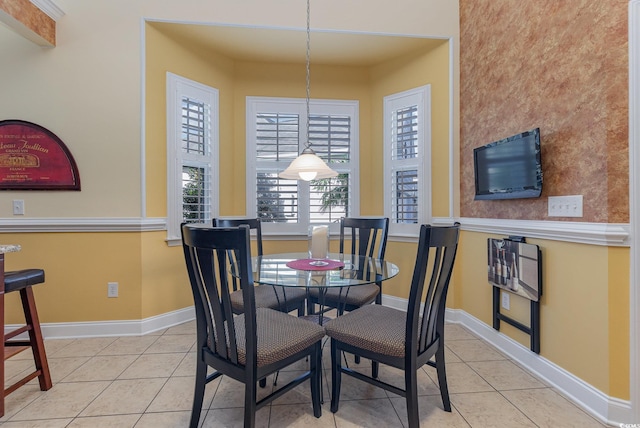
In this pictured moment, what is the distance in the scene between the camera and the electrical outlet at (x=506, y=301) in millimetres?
2316

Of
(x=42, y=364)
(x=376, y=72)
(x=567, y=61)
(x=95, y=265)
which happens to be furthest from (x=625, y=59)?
(x=95, y=265)

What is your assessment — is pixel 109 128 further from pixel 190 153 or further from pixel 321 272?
pixel 321 272

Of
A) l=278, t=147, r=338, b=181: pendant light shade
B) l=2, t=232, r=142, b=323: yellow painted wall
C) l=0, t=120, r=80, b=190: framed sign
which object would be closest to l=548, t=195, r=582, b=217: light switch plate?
l=278, t=147, r=338, b=181: pendant light shade

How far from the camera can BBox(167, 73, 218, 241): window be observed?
2.82 m

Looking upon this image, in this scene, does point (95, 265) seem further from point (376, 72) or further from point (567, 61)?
point (567, 61)

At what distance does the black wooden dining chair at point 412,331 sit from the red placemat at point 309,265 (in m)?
0.34

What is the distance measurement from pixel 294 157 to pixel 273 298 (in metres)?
1.77

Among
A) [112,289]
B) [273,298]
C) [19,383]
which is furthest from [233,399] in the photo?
[112,289]

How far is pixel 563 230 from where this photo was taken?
71.4 inches

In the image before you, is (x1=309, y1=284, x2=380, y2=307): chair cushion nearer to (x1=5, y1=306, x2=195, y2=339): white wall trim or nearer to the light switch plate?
the light switch plate

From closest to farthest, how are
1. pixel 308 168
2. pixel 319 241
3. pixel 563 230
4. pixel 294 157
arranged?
pixel 563 230, pixel 308 168, pixel 319 241, pixel 294 157

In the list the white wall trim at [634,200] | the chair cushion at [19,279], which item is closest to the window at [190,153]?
the chair cushion at [19,279]

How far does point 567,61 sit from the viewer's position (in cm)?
181

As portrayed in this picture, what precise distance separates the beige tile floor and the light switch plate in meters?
1.12
